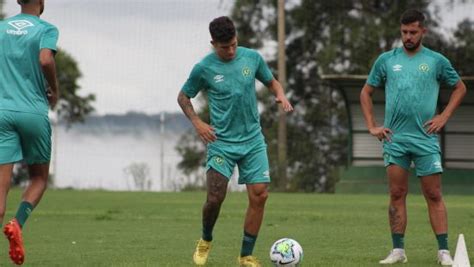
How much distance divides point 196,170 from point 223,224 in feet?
67.1

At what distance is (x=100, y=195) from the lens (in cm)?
2994

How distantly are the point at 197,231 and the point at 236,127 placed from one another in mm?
5621

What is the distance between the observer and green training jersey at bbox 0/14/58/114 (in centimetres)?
1035

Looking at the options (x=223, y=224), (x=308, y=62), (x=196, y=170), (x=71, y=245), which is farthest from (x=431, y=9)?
(x=71, y=245)

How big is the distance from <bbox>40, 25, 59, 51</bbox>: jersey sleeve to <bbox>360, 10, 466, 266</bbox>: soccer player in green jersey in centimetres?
320

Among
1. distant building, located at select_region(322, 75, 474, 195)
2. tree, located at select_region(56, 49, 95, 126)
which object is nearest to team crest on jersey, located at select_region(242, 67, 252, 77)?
distant building, located at select_region(322, 75, 474, 195)

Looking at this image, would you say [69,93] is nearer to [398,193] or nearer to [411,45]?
[398,193]

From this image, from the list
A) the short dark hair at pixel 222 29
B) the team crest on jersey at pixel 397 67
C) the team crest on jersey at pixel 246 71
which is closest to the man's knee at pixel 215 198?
the team crest on jersey at pixel 246 71

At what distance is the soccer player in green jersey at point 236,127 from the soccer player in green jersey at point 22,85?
1563 mm

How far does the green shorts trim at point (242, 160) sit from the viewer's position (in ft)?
37.5

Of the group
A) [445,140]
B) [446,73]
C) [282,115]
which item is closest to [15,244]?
[446,73]

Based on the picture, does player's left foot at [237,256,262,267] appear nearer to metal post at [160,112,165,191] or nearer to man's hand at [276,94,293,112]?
man's hand at [276,94,293,112]

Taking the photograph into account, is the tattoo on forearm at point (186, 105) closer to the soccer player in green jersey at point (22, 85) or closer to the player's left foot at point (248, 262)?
the player's left foot at point (248, 262)

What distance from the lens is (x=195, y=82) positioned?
38.0 ft
